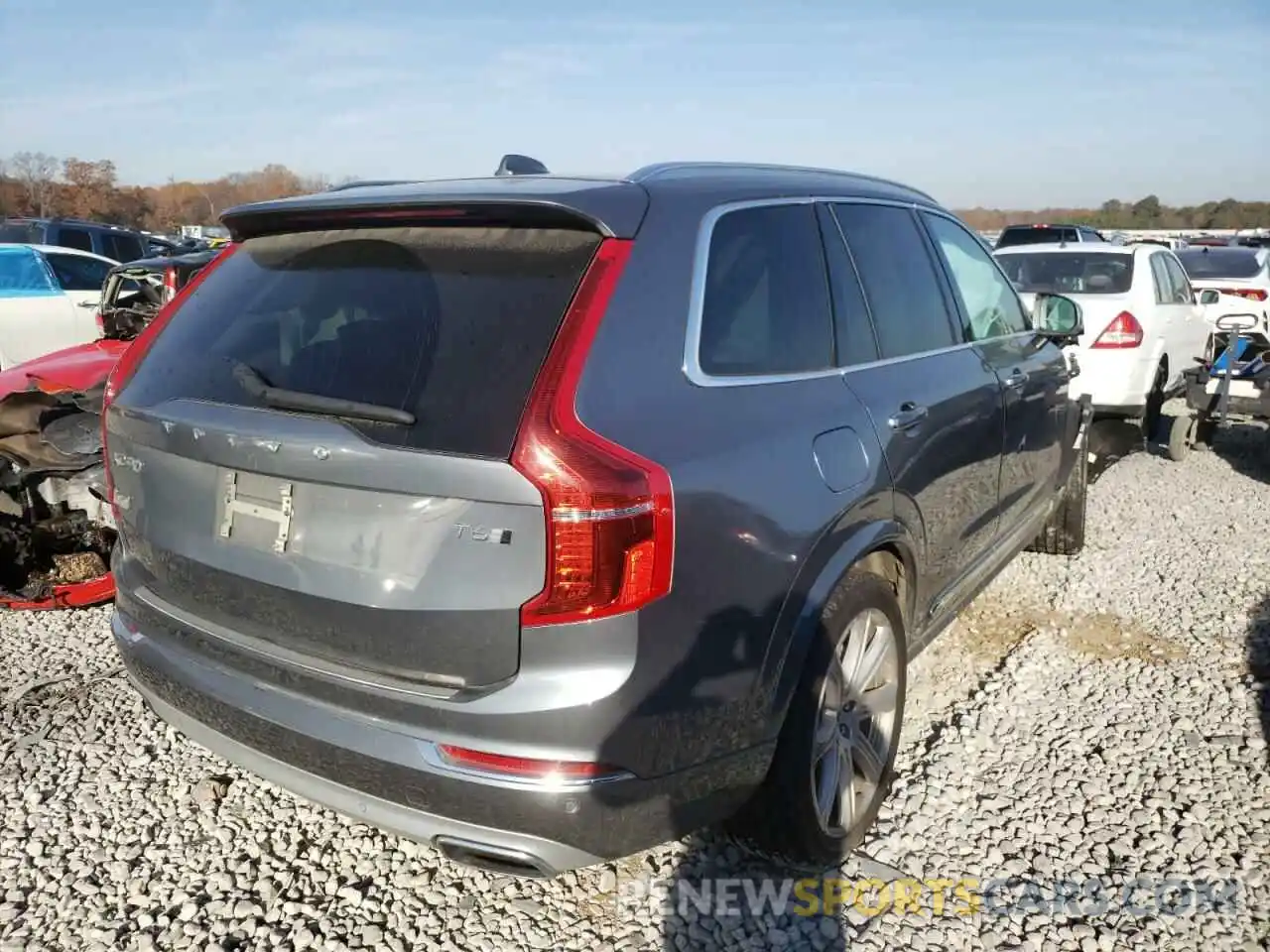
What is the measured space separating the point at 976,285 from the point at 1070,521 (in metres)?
2.00

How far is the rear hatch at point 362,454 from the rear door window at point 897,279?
123 centimetres

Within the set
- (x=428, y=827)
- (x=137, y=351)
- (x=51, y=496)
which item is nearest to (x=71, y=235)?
(x=51, y=496)

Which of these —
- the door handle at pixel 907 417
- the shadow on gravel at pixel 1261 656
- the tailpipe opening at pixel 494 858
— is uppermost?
the door handle at pixel 907 417

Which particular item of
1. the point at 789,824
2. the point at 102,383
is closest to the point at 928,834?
the point at 789,824

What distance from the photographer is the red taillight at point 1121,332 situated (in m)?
7.47

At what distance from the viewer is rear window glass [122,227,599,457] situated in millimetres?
1984

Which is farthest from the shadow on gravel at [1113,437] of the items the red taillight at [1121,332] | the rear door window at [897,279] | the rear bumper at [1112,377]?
the rear door window at [897,279]

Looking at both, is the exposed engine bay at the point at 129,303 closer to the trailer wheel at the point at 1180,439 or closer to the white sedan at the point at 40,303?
the white sedan at the point at 40,303

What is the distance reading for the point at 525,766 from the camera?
196 centimetres

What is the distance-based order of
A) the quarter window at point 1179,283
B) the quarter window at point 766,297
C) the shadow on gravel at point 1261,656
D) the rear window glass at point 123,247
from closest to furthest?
1. the quarter window at point 766,297
2. the shadow on gravel at point 1261,656
3. the quarter window at point 1179,283
4. the rear window glass at point 123,247

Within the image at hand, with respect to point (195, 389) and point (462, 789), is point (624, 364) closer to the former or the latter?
point (462, 789)

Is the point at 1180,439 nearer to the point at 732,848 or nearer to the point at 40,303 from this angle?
the point at 732,848

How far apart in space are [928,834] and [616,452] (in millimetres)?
1740

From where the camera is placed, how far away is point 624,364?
204cm
